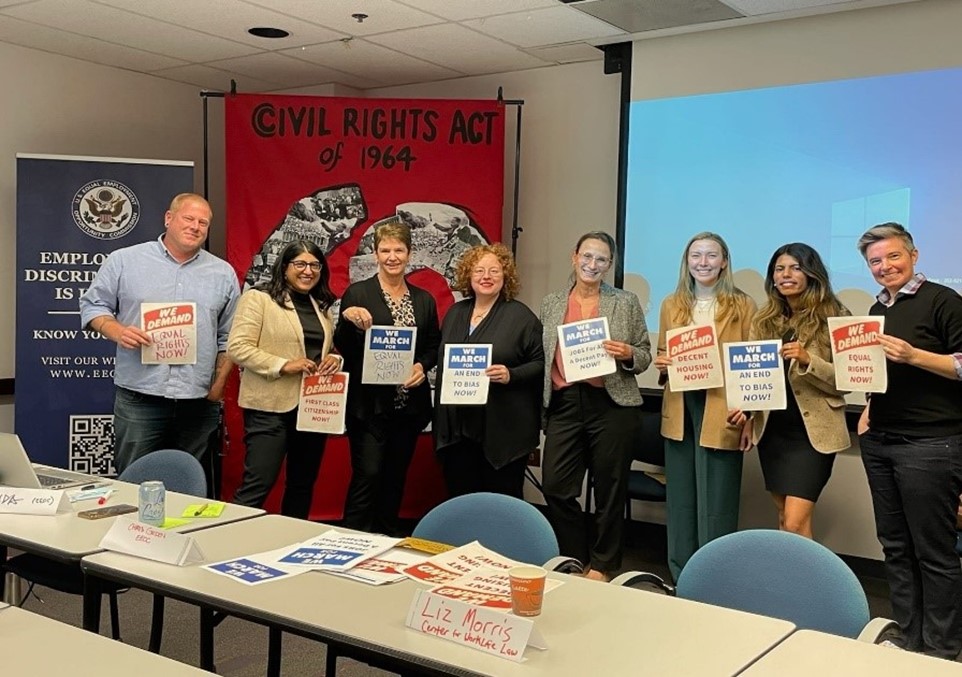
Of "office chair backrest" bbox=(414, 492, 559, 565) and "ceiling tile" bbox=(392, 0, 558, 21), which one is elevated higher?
"ceiling tile" bbox=(392, 0, 558, 21)

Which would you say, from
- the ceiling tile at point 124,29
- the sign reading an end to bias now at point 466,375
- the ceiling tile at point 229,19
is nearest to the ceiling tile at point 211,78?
the ceiling tile at point 124,29

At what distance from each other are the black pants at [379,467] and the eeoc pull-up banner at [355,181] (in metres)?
1.30

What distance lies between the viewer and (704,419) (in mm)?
4125

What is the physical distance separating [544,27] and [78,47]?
2865mm

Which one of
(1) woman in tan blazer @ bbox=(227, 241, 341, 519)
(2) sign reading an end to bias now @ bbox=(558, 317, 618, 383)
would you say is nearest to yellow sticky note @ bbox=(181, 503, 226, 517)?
(1) woman in tan blazer @ bbox=(227, 241, 341, 519)

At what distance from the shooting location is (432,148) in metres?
5.85

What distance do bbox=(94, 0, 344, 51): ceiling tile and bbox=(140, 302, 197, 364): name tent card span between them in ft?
5.76

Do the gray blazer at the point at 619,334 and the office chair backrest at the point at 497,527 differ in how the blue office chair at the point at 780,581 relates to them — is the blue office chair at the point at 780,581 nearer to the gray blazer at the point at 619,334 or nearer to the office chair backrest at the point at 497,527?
the office chair backrest at the point at 497,527

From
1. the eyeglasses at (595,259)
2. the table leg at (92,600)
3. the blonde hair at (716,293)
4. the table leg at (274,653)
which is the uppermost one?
the eyeglasses at (595,259)

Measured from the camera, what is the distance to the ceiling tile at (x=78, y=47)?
5319 millimetres

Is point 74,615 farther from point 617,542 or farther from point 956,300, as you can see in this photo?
point 956,300

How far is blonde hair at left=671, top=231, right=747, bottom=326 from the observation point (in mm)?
4094

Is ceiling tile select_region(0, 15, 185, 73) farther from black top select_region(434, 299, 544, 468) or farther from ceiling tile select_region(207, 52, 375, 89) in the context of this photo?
black top select_region(434, 299, 544, 468)

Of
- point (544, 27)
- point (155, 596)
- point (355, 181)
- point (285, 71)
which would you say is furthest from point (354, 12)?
point (155, 596)
